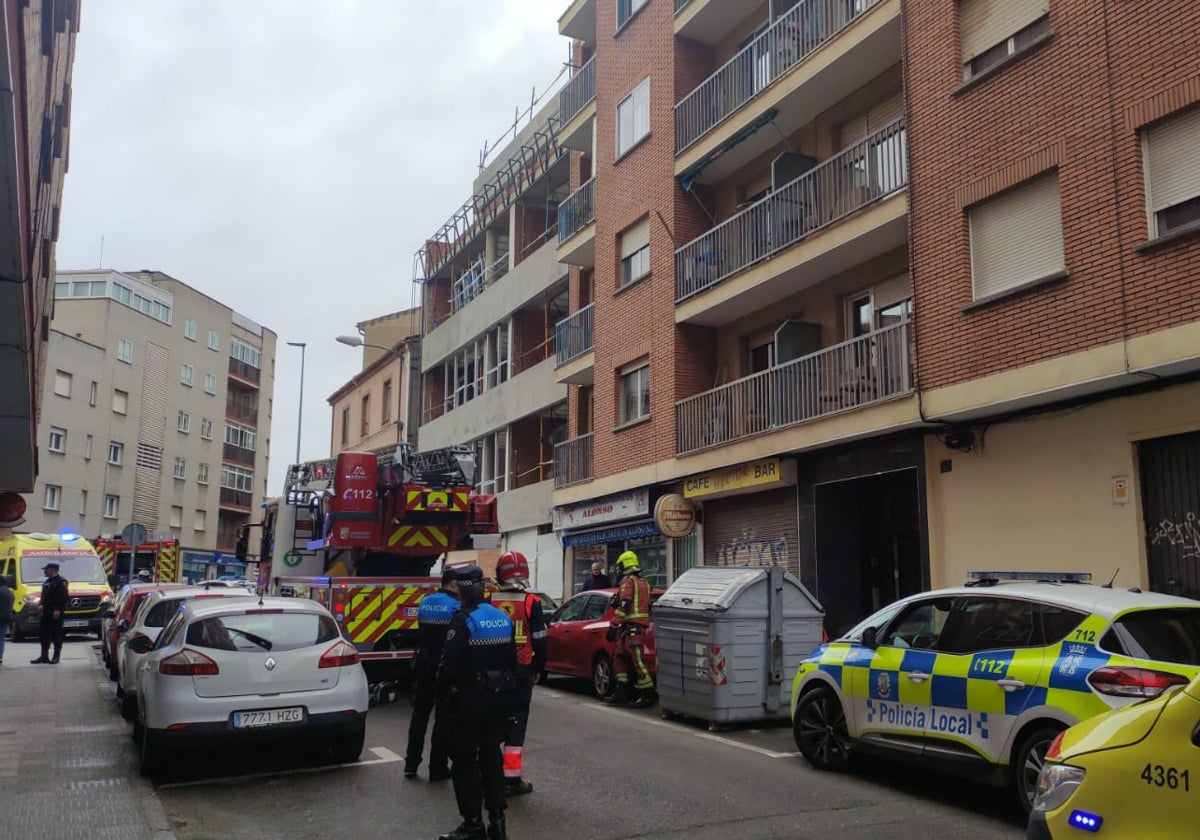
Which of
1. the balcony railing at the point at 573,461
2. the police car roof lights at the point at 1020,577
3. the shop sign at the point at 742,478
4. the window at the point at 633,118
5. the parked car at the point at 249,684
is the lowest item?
the parked car at the point at 249,684

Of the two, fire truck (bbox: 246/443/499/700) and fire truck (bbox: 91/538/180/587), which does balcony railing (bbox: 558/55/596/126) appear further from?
fire truck (bbox: 91/538/180/587)

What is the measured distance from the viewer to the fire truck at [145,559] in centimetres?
3703

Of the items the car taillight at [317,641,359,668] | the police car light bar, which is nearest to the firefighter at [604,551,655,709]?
the car taillight at [317,641,359,668]

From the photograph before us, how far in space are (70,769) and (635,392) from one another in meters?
13.9

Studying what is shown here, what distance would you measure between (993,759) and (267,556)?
11.8m

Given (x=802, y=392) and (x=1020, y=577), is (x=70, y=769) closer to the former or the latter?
(x=1020, y=577)

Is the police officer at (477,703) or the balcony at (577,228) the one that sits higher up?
the balcony at (577,228)

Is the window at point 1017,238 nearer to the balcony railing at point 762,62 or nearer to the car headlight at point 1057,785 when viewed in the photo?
the balcony railing at point 762,62

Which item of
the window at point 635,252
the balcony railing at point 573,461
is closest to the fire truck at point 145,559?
the balcony railing at point 573,461

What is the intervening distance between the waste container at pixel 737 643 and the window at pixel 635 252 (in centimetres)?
1074

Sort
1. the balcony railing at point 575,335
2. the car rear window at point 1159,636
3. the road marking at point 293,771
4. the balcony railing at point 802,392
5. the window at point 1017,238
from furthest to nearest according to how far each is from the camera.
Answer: the balcony railing at point 575,335
the balcony railing at point 802,392
the window at point 1017,238
the road marking at point 293,771
the car rear window at point 1159,636

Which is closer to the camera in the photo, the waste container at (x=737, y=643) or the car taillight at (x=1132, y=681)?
the car taillight at (x=1132, y=681)

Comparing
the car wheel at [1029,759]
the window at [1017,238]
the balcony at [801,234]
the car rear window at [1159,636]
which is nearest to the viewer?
the car rear window at [1159,636]

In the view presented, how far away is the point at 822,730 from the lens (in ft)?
27.7
